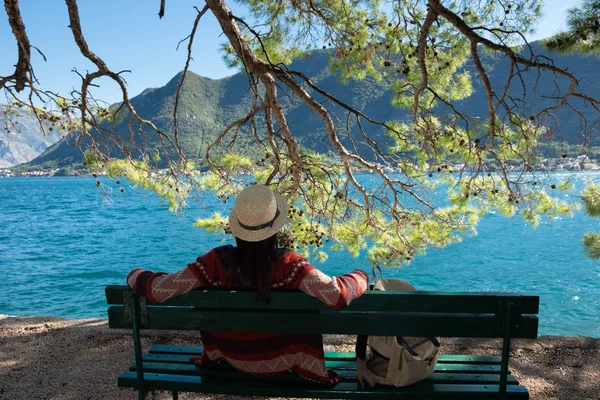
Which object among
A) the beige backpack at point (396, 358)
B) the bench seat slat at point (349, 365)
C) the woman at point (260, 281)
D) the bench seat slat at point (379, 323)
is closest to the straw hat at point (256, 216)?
the woman at point (260, 281)

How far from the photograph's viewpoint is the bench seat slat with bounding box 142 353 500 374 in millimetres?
2125

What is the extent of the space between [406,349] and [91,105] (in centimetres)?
437

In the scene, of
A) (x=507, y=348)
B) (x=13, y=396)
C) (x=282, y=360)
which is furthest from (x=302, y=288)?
(x=13, y=396)

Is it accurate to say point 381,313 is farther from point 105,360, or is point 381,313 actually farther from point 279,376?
point 105,360

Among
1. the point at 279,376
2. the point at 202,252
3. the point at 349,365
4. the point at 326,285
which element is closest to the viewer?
the point at 326,285

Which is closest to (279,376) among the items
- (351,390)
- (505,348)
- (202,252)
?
(351,390)

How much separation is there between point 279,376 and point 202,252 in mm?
18524

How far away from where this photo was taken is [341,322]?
184 centimetres

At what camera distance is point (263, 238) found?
1.87 meters

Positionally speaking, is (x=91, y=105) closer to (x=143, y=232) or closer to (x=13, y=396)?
(x=13, y=396)

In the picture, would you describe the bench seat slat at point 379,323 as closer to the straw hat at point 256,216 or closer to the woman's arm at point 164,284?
the woman's arm at point 164,284

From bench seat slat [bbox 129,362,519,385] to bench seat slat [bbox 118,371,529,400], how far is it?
3 centimetres

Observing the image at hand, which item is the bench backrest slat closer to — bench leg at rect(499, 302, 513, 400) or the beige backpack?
bench leg at rect(499, 302, 513, 400)

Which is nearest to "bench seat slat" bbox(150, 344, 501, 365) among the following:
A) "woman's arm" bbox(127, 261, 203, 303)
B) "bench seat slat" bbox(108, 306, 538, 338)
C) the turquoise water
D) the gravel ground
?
"bench seat slat" bbox(108, 306, 538, 338)
